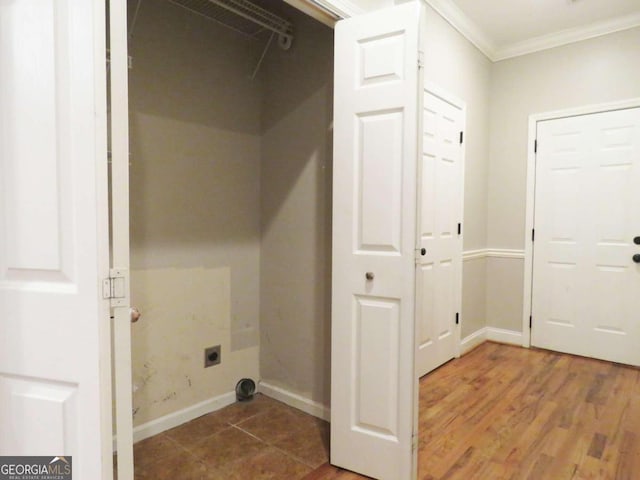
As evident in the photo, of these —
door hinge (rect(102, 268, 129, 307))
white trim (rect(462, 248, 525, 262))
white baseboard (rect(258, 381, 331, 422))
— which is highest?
door hinge (rect(102, 268, 129, 307))

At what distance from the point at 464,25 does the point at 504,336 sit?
292 cm

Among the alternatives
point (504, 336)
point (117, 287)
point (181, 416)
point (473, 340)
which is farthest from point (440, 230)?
point (117, 287)

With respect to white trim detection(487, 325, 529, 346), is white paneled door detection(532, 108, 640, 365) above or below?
above

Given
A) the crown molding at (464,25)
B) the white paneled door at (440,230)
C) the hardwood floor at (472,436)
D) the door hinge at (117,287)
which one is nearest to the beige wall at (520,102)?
the crown molding at (464,25)

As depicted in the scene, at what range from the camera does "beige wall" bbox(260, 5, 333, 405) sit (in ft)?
8.07

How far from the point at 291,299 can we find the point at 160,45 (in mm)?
1717

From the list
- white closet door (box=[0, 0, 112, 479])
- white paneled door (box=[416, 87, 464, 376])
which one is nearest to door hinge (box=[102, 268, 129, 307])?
white closet door (box=[0, 0, 112, 479])

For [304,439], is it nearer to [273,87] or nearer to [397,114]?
[397,114]

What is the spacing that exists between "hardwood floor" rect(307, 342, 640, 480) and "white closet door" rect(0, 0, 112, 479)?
4.12 feet

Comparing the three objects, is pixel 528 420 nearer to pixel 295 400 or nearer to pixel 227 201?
pixel 295 400

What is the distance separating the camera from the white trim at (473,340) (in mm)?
3637

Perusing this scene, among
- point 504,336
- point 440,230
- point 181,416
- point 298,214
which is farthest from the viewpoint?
point 504,336

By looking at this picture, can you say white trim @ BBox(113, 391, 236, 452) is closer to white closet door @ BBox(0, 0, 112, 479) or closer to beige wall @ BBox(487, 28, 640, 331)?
white closet door @ BBox(0, 0, 112, 479)

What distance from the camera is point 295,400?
2615 millimetres
